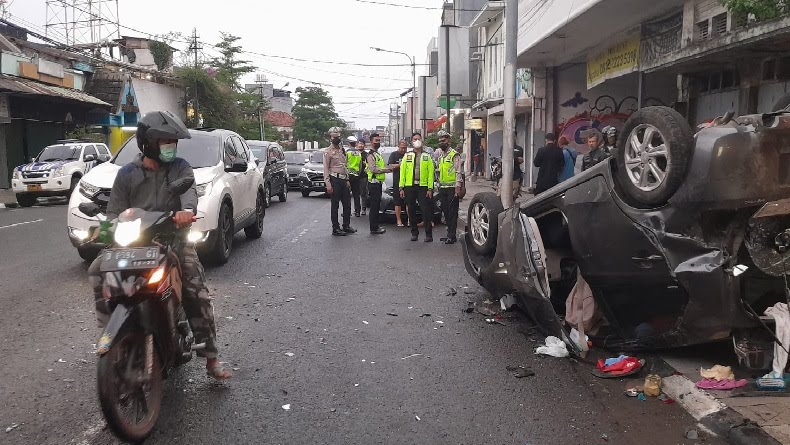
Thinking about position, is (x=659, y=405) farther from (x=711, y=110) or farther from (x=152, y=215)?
(x=711, y=110)

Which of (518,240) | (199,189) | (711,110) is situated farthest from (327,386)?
Result: (711,110)

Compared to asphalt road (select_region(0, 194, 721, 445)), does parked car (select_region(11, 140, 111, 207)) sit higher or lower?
higher

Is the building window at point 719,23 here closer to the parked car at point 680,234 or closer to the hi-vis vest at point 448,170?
the hi-vis vest at point 448,170

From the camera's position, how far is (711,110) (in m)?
12.0

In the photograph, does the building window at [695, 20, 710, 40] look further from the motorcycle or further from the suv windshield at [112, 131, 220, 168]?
the motorcycle

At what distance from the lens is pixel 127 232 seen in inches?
140

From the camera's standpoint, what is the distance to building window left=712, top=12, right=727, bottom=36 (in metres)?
9.59

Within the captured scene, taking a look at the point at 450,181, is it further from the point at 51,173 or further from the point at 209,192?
the point at 51,173

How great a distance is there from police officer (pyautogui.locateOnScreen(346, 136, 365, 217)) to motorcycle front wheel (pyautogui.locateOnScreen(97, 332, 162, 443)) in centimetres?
917

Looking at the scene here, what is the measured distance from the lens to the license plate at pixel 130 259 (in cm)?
333

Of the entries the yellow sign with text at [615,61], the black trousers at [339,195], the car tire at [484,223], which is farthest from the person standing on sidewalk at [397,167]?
the car tire at [484,223]

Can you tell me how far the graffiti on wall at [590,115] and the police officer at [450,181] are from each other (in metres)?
10.1

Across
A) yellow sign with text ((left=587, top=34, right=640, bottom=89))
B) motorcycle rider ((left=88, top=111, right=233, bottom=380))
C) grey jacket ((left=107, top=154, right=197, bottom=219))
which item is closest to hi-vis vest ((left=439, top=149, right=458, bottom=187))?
yellow sign with text ((left=587, top=34, right=640, bottom=89))

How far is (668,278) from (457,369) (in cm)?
159
